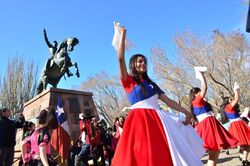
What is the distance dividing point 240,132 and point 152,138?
4.89 meters

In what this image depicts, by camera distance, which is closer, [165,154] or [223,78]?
[165,154]

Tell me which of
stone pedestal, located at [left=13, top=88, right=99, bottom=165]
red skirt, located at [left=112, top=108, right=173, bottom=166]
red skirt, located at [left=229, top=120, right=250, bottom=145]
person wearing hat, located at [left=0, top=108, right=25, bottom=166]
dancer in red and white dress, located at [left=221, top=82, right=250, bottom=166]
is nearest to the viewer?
red skirt, located at [left=112, top=108, right=173, bottom=166]

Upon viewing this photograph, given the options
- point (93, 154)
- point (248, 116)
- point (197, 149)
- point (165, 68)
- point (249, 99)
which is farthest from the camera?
point (165, 68)

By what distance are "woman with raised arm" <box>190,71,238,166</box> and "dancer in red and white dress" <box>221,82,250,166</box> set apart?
1.52 metres

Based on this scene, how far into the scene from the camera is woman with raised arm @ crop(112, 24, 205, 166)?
3.54 m

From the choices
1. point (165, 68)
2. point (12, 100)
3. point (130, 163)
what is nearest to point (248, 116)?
point (130, 163)

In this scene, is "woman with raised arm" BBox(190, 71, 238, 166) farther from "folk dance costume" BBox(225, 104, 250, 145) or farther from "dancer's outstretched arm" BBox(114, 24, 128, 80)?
"dancer's outstretched arm" BBox(114, 24, 128, 80)

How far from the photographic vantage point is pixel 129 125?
12.4ft

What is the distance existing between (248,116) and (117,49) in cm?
911

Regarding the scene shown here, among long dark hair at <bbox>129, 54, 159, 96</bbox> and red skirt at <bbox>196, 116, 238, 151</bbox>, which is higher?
long dark hair at <bbox>129, 54, 159, 96</bbox>

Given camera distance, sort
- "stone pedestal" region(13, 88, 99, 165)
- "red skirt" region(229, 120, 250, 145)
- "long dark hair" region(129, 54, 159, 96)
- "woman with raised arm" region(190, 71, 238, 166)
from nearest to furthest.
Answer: "long dark hair" region(129, 54, 159, 96)
"woman with raised arm" region(190, 71, 238, 166)
"red skirt" region(229, 120, 250, 145)
"stone pedestal" region(13, 88, 99, 165)

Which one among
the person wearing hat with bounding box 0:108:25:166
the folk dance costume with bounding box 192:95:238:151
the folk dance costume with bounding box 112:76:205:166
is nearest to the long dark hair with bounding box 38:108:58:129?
the folk dance costume with bounding box 112:76:205:166

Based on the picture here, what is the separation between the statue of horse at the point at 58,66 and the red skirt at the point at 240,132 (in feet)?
37.4

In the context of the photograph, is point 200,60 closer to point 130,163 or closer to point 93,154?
point 93,154
